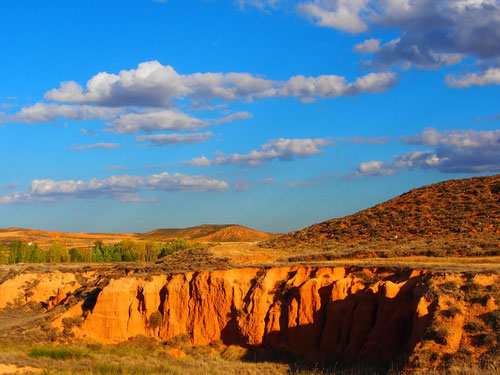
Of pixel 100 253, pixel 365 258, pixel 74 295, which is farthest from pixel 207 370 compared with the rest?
pixel 100 253

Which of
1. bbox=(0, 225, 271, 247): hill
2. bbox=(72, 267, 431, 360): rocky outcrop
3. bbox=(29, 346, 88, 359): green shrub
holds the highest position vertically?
bbox=(0, 225, 271, 247): hill

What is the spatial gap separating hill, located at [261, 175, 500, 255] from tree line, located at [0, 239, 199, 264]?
3479 cm

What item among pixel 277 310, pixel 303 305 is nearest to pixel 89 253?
pixel 277 310

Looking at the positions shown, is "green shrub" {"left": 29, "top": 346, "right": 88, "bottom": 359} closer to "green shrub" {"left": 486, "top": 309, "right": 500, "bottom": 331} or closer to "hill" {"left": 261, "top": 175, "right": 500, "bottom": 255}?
"green shrub" {"left": 486, "top": 309, "right": 500, "bottom": 331}

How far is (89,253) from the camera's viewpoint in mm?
81625

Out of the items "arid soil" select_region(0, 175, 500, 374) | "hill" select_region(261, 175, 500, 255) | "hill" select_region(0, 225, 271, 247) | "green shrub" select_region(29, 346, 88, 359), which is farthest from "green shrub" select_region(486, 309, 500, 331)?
"hill" select_region(0, 225, 271, 247)

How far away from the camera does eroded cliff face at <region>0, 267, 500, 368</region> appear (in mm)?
19219

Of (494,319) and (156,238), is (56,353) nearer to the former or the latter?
(494,319)

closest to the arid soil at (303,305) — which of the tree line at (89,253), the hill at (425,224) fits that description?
the hill at (425,224)

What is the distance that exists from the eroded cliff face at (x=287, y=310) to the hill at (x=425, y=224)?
9573 mm

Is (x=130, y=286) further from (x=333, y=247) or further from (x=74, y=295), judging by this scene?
(x=333, y=247)

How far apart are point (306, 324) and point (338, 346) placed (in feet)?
8.29

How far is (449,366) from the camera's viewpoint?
51.5 ft

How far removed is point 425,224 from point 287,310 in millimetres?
21121
